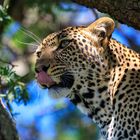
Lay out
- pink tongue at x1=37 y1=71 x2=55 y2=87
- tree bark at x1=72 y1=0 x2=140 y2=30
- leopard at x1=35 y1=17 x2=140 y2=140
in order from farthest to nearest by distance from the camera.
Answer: leopard at x1=35 y1=17 x2=140 y2=140 → pink tongue at x1=37 y1=71 x2=55 y2=87 → tree bark at x1=72 y1=0 x2=140 y2=30

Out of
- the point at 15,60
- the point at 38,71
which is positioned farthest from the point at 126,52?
the point at 15,60

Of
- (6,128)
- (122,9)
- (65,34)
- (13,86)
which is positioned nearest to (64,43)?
(65,34)

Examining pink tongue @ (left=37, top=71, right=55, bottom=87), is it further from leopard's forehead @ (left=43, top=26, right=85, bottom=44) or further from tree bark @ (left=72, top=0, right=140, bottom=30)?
tree bark @ (left=72, top=0, right=140, bottom=30)

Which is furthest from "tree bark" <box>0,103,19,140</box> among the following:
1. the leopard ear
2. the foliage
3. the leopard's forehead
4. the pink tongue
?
the leopard ear

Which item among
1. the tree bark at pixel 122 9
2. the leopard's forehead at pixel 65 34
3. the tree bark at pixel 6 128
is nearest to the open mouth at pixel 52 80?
the leopard's forehead at pixel 65 34

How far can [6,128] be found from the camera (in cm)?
635

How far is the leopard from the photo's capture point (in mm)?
9211

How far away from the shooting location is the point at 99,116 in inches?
375

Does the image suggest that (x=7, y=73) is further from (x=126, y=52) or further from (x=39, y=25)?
(x=39, y=25)

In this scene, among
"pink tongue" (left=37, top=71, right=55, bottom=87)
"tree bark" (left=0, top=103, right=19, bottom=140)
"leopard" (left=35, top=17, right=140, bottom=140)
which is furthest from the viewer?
"leopard" (left=35, top=17, right=140, bottom=140)

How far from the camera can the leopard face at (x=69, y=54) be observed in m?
9.19

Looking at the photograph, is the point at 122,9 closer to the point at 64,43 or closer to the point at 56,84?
the point at 64,43

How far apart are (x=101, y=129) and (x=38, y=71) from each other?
117 cm

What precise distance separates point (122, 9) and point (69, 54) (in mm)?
1183
